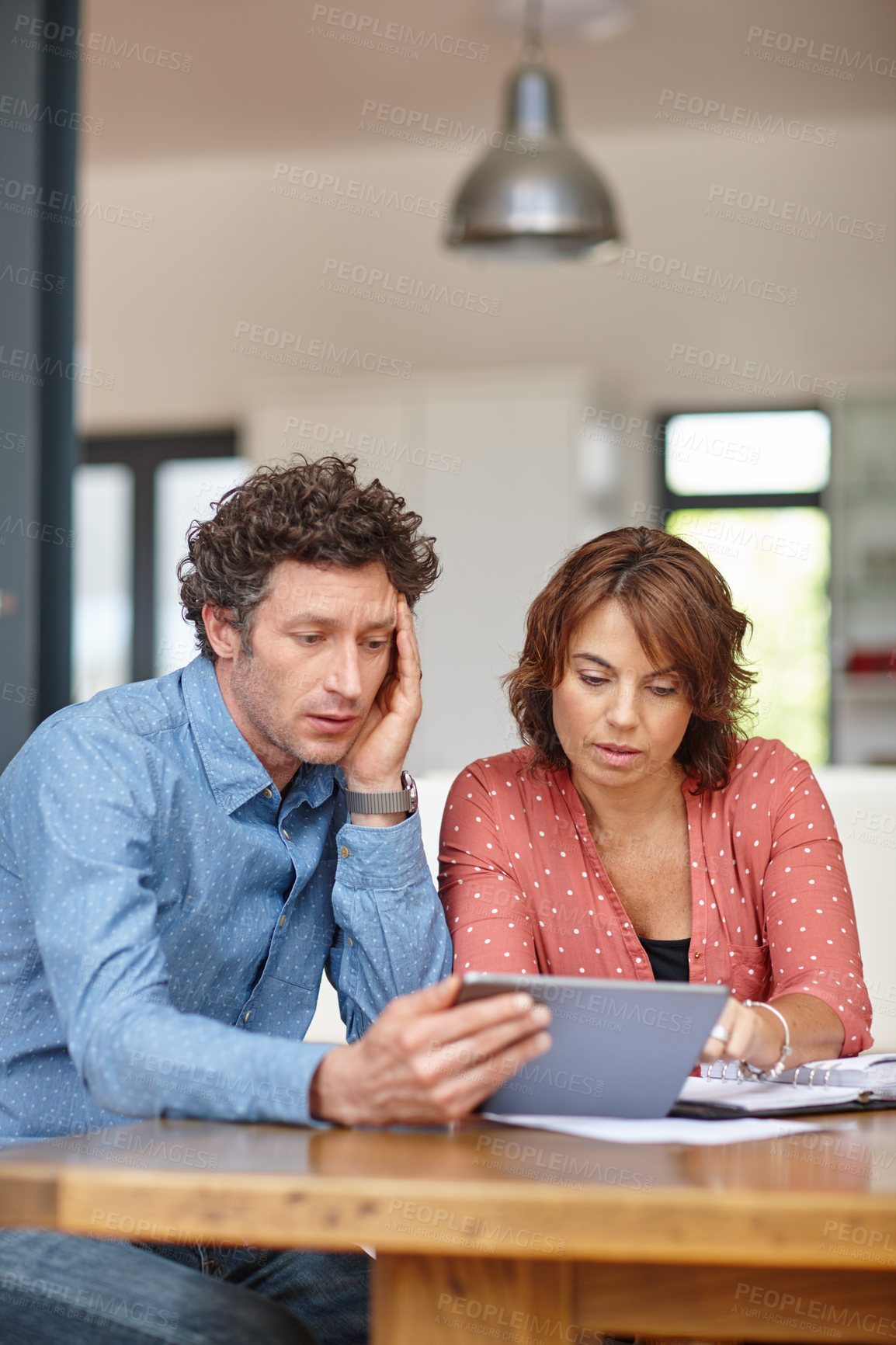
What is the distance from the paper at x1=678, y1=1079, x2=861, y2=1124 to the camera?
119cm

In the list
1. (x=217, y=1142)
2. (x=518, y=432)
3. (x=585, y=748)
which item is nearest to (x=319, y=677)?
(x=585, y=748)

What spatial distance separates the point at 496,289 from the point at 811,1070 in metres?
4.94

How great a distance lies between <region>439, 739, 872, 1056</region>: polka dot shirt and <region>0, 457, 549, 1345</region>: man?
0.42 ft

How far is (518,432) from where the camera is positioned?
533 centimetres

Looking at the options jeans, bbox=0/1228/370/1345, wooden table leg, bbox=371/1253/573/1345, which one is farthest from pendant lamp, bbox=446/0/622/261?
wooden table leg, bbox=371/1253/573/1345

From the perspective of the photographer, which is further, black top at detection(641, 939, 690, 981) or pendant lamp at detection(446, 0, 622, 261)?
pendant lamp at detection(446, 0, 622, 261)

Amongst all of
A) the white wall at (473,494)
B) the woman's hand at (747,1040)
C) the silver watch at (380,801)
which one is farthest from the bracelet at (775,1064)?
the white wall at (473,494)

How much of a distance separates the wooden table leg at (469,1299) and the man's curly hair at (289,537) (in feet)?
2.45

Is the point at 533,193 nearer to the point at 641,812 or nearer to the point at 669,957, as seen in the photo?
the point at 641,812

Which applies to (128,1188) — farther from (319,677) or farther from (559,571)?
(559,571)

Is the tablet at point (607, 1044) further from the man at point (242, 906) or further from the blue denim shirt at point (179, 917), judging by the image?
the blue denim shirt at point (179, 917)

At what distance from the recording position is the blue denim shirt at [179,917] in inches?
44.3

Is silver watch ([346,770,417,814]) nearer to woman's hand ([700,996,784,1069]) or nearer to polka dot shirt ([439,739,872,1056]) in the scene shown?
polka dot shirt ([439,739,872,1056])

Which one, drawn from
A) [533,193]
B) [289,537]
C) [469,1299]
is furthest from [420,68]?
[469,1299]
